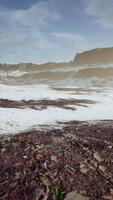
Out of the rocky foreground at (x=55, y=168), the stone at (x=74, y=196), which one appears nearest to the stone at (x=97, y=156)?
the rocky foreground at (x=55, y=168)

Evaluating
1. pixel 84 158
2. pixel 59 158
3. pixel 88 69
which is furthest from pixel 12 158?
pixel 88 69

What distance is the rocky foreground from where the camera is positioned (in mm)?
9153

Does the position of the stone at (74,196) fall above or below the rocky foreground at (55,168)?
below

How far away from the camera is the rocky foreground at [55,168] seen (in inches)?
360

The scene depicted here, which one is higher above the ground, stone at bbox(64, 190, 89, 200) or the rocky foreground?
the rocky foreground

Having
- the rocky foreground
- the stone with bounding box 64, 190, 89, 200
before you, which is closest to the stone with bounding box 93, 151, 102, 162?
the rocky foreground

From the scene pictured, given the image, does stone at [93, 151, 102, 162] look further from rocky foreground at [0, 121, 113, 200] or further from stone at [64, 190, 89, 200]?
stone at [64, 190, 89, 200]

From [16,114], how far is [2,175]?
14155mm

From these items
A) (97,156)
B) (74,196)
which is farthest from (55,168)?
(97,156)

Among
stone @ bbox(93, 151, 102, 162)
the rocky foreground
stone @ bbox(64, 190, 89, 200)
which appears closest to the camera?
stone @ bbox(64, 190, 89, 200)

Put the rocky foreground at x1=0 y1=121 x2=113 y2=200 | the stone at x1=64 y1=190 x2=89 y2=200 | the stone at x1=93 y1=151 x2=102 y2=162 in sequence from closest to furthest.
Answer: the stone at x1=64 y1=190 x2=89 y2=200 < the rocky foreground at x1=0 y1=121 x2=113 y2=200 < the stone at x1=93 y1=151 x2=102 y2=162

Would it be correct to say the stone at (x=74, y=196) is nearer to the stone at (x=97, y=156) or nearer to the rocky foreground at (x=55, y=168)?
the rocky foreground at (x=55, y=168)

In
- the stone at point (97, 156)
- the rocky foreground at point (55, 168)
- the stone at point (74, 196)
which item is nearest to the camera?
the stone at point (74, 196)

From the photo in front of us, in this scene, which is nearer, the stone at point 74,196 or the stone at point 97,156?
the stone at point 74,196
